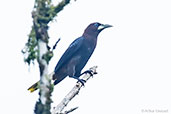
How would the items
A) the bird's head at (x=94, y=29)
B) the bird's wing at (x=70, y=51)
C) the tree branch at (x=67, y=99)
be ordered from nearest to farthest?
the tree branch at (x=67, y=99) < the bird's wing at (x=70, y=51) < the bird's head at (x=94, y=29)

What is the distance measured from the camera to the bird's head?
8.73 meters

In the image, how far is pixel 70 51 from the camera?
8.44 metres

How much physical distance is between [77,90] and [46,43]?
153cm

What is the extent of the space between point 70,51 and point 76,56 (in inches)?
9.0

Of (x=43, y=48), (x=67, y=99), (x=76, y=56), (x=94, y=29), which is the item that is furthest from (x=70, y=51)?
(x=43, y=48)

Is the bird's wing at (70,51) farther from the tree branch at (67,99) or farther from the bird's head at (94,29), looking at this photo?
the tree branch at (67,99)

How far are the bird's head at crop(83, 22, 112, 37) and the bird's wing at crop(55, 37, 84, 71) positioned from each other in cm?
25

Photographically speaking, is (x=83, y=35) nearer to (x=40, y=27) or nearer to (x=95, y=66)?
(x=95, y=66)

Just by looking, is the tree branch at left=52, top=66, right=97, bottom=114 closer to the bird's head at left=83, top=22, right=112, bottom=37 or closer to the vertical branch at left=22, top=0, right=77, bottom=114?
the vertical branch at left=22, top=0, right=77, bottom=114

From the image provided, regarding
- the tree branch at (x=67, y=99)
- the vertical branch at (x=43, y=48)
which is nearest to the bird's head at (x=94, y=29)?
the tree branch at (x=67, y=99)

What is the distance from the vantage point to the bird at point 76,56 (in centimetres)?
798

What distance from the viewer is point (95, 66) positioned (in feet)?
22.4

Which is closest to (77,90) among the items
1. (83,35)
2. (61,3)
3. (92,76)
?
(92,76)

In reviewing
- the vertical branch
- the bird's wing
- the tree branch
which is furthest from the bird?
the vertical branch
